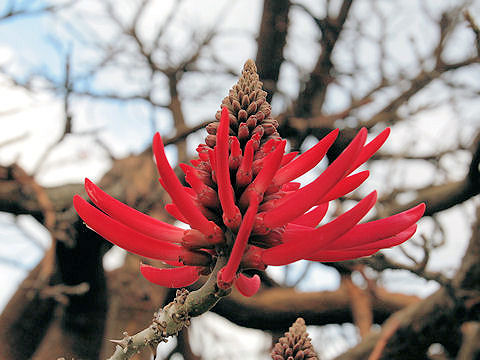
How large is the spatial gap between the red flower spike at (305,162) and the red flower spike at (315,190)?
0.06 m

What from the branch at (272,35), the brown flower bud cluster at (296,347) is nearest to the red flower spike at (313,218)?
the brown flower bud cluster at (296,347)

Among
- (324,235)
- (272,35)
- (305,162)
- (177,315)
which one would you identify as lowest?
(177,315)

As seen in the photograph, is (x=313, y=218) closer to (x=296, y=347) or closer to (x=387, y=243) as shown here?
(x=387, y=243)

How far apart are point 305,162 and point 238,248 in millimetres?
148

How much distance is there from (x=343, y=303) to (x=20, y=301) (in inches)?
101

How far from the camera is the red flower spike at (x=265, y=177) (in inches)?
19.0

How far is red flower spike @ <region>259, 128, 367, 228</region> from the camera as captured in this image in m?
0.43

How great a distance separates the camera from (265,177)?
503 mm

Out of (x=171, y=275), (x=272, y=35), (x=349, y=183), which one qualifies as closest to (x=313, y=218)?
(x=349, y=183)

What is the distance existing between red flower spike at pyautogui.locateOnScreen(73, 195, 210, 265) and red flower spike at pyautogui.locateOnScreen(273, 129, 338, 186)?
14 cm

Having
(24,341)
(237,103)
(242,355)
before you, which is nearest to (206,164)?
(237,103)

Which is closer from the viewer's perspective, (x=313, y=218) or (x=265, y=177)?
(x=265, y=177)

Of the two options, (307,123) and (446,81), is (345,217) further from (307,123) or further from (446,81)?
(446,81)

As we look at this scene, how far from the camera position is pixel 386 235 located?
18.7 inches
